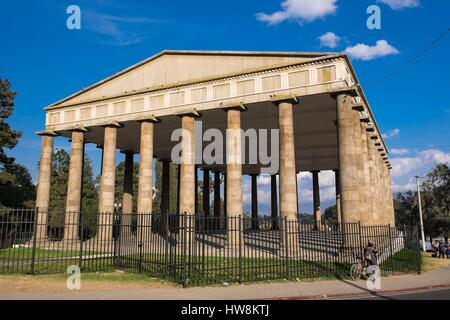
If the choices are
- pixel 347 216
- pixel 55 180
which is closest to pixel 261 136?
pixel 347 216

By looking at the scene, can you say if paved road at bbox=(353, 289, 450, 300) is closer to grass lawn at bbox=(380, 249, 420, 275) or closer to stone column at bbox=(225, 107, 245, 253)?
grass lawn at bbox=(380, 249, 420, 275)

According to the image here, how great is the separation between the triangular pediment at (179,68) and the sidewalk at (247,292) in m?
15.6

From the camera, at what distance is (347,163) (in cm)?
2344

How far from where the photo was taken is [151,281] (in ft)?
48.8

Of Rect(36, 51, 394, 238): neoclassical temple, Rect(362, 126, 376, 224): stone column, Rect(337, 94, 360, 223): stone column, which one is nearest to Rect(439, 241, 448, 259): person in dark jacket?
Rect(362, 126, 376, 224): stone column

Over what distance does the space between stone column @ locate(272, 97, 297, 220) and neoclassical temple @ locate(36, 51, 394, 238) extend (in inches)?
2.6

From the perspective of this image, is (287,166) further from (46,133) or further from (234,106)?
(46,133)

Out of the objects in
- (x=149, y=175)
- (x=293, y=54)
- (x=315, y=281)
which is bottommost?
(x=315, y=281)

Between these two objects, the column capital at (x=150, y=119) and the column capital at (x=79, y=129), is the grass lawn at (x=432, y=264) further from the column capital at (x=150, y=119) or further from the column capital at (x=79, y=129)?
the column capital at (x=79, y=129)

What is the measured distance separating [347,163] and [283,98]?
20.3ft

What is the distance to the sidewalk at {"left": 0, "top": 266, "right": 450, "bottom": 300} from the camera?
1170 cm

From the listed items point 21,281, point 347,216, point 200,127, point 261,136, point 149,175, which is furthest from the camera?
point 261,136
